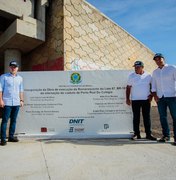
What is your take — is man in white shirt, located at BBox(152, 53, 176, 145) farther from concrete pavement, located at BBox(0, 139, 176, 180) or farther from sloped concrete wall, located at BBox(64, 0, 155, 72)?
sloped concrete wall, located at BBox(64, 0, 155, 72)

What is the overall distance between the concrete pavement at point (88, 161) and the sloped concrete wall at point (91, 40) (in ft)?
14.3

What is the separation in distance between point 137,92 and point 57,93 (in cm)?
151

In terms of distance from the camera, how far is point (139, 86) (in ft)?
16.0

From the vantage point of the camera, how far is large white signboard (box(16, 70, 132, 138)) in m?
4.88

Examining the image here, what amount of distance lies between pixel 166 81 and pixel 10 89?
276cm

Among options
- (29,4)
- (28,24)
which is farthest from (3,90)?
(29,4)

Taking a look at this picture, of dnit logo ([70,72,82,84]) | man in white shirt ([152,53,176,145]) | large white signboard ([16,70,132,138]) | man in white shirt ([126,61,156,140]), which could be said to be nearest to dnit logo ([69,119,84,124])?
large white signboard ([16,70,132,138])

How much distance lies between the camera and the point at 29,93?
4883mm

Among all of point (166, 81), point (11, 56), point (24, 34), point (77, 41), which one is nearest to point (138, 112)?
point (166, 81)

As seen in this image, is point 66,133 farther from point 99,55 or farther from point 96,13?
point 96,13

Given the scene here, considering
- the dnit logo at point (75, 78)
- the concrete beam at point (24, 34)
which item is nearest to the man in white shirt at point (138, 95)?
the dnit logo at point (75, 78)

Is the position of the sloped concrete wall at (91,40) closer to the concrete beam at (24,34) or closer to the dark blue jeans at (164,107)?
the concrete beam at (24,34)

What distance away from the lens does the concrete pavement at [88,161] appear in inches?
101

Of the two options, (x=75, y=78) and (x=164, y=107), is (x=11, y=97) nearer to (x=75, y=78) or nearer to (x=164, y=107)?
(x=75, y=78)
